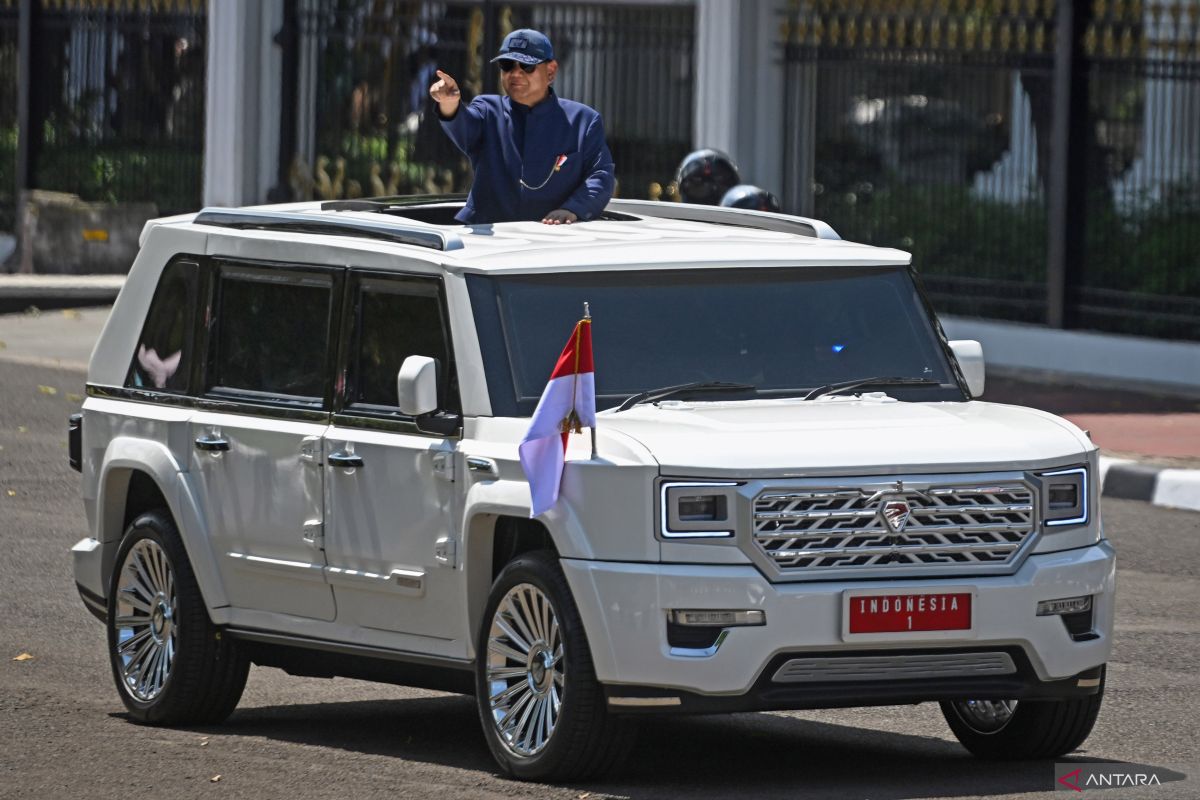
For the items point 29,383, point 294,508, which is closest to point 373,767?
point 294,508

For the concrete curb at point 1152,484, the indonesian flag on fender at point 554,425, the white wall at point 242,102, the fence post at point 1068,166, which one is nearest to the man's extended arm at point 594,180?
the indonesian flag on fender at point 554,425

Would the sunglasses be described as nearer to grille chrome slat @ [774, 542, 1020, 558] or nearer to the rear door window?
the rear door window

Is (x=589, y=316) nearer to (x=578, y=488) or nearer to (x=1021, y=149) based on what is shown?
(x=578, y=488)

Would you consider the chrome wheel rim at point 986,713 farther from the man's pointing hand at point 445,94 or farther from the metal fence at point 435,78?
the metal fence at point 435,78

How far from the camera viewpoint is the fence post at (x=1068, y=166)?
20422 mm

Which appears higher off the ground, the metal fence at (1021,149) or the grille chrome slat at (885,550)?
the metal fence at (1021,149)

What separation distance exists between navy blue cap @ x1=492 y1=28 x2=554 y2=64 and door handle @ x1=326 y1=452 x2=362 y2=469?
2082 mm

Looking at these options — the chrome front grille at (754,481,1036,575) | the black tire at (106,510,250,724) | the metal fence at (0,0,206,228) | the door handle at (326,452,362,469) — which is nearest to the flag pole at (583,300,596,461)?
the chrome front grille at (754,481,1036,575)

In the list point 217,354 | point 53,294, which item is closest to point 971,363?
point 217,354

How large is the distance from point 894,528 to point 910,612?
0.23 m

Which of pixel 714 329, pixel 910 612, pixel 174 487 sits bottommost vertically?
pixel 910 612

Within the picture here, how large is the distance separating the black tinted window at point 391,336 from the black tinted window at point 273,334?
168 mm

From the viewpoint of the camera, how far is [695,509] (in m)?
7.05

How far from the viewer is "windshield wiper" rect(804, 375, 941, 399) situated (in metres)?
7.95
